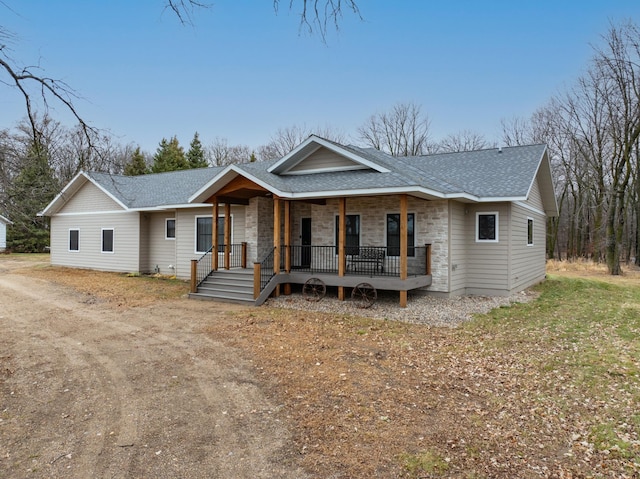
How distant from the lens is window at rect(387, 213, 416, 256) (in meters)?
12.7

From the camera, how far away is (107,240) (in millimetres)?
19422

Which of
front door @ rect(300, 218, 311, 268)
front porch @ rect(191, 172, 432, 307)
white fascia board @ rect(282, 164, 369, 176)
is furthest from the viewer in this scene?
front door @ rect(300, 218, 311, 268)

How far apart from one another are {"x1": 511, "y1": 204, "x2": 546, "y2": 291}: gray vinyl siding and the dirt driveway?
33.1 feet

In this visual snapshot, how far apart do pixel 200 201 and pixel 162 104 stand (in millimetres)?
6021

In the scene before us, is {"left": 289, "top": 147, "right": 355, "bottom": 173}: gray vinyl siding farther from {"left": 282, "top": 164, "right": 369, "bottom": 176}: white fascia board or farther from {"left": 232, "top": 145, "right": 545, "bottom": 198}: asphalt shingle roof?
{"left": 232, "top": 145, "right": 545, "bottom": 198}: asphalt shingle roof

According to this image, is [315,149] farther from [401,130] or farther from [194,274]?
[401,130]

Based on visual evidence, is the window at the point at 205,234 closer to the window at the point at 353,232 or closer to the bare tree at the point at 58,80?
the window at the point at 353,232

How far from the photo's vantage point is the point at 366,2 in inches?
135

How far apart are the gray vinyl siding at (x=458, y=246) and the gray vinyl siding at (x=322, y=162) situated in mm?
3535

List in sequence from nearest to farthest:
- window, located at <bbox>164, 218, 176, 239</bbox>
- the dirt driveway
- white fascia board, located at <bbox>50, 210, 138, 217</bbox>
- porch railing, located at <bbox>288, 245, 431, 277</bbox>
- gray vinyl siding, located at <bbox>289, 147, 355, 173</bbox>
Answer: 1. the dirt driveway
2. porch railing, located at <bbox>288, 245, 431, 277</bbox>
3. gray vinyl siding, located at <bbox>289, 147, 355, 173</bbox>
4. window, located at <bbox>164, 218, 176, 239</bbox>
5. white fascia board, located at <bbox>50, 210, 138, 217</bbox>

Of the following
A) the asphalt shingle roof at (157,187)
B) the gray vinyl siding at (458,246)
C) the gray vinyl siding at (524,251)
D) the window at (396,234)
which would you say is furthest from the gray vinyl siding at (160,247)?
the gray vinyl siding at (524,251)

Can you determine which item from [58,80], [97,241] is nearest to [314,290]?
[58,80]

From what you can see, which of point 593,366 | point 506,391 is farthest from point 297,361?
point 593,366

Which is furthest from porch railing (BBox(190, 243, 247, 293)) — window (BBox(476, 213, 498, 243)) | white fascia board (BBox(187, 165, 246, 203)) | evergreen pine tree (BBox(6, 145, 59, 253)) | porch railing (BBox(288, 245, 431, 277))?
window (BBox(476, 213, 498, 243))
